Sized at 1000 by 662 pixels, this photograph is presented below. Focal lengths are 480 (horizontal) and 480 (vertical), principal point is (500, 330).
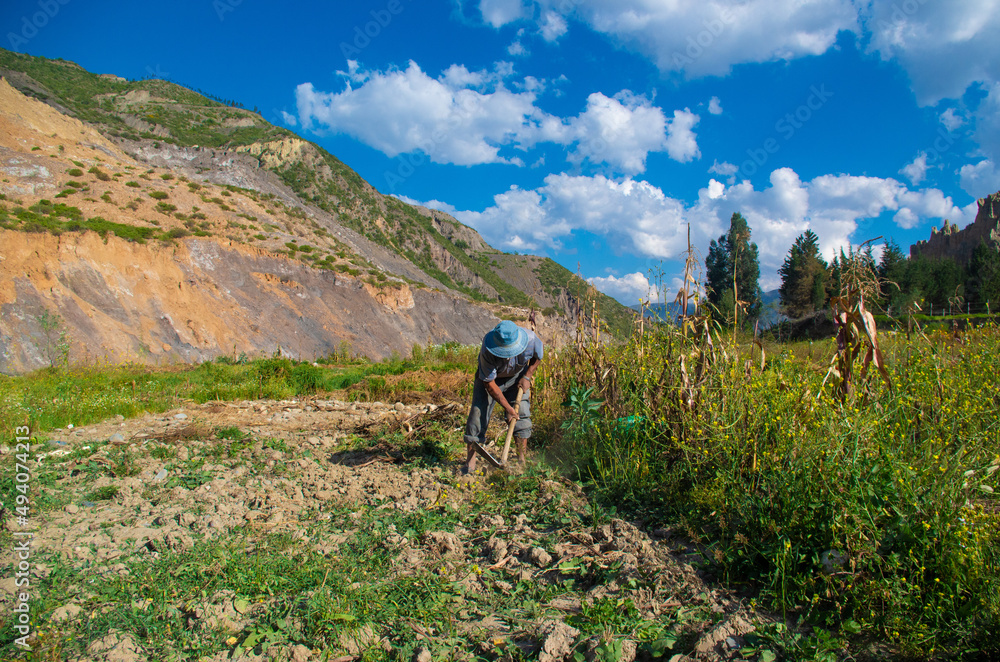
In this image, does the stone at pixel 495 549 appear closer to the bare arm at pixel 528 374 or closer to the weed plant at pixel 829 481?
the weed plant at pixel 829 481

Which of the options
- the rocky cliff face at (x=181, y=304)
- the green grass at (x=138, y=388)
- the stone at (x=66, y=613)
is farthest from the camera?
the rocky cliff face at (x=181, y=304)

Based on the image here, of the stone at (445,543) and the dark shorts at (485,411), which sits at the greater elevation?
the dark shorts at (485,411)

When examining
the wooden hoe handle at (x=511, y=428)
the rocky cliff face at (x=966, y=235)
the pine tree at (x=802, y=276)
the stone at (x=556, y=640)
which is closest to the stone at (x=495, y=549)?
the stone at (x=556, y=640)

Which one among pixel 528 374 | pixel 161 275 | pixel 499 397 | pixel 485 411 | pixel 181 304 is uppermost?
pixel 161 275

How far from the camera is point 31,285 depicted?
13820mm

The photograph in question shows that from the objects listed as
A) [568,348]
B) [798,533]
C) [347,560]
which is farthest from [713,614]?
[568,348]

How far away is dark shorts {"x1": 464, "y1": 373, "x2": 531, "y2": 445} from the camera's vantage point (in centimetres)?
432

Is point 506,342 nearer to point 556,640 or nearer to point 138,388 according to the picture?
point 556,640

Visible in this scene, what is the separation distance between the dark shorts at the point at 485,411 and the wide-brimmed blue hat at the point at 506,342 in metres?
0.46

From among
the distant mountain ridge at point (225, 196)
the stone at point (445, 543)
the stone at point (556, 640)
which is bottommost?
the stone at point (556, 640)

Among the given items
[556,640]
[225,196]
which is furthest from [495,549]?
[225,196]

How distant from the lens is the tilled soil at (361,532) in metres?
2.22

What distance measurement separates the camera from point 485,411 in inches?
172

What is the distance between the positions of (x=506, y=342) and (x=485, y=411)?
77cm
